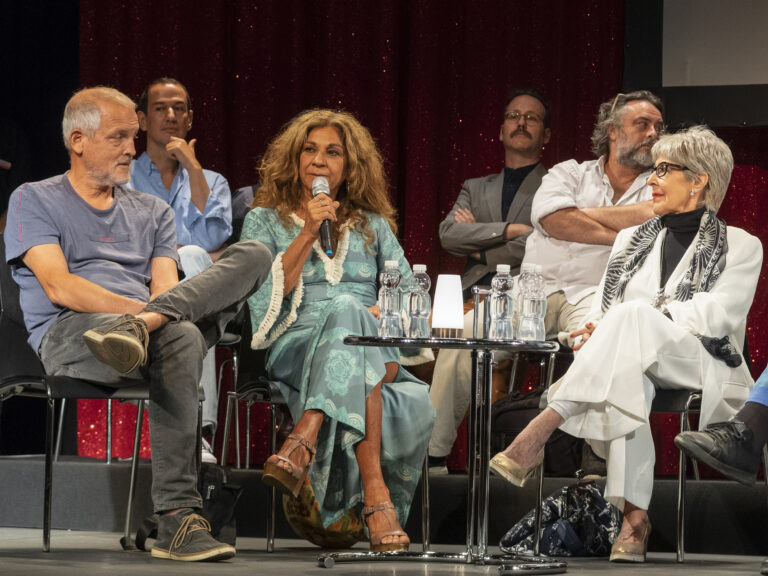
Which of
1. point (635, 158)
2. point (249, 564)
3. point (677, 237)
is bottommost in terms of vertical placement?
point (249, 564)

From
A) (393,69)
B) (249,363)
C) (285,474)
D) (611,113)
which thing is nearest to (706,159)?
(611,113)

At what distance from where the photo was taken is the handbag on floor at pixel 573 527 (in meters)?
3.37

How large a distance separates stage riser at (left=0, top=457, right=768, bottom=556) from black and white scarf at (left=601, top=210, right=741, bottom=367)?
497 mm

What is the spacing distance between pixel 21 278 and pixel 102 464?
2.92ft

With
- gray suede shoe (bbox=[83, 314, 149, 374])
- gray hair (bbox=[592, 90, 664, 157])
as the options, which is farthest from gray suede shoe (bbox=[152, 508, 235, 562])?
gray hair (bbox=[592, 90, 664, 157])

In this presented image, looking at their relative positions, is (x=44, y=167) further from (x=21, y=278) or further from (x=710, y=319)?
(x=710, y=319)

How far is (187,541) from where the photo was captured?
2840 millimetres

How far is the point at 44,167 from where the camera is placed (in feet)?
16.3

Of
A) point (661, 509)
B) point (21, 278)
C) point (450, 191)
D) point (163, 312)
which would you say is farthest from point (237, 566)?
point (450, 191)

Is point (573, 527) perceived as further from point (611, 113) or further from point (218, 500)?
point (611, 113)

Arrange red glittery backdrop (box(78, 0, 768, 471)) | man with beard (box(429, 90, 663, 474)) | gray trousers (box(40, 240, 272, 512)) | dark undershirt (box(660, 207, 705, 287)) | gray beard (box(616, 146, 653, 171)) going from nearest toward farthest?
gray trousers (box(40, 240, 272, 512))
dark undershirt (box(660, 207, 705, 287))
man with beard (box(429, 90, 663, 474))
gray beard (box(616, 146, 653, 171))
red glittery backdrop (box(78, 0, 768, 471))

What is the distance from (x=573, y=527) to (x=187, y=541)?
3.85ft

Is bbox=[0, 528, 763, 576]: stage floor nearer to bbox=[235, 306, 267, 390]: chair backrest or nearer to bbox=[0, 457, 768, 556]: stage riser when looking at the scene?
bbox=[0, 457, 768, 556]: stage riser

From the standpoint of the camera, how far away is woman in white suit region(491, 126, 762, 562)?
3266 mm
